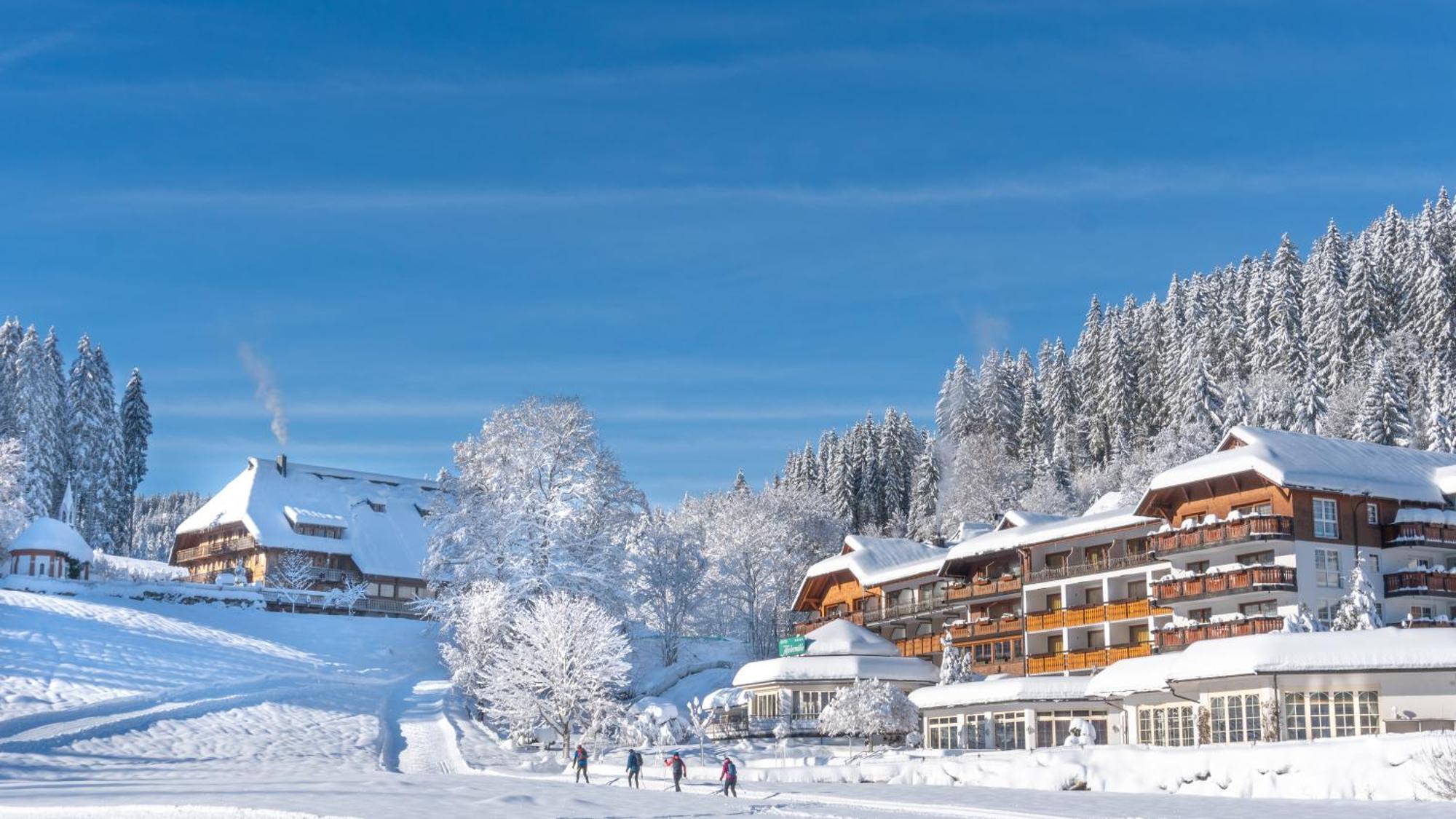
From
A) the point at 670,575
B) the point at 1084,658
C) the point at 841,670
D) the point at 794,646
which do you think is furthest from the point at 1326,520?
the point at 670,575

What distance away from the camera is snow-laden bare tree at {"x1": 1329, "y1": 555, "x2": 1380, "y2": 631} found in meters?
46.6

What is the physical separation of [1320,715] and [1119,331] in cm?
8292

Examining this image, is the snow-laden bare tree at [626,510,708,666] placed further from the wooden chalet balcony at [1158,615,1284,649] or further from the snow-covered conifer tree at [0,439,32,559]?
the snow-covered conifer tree at [0,439,32,559]

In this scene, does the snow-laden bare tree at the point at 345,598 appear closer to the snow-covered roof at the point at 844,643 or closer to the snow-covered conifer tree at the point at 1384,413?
the snow-covered roof at the point at 844,643

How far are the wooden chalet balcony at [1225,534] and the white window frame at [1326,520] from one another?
1.55 metres

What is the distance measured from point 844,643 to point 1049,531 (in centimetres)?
1080

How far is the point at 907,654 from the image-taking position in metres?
70.6

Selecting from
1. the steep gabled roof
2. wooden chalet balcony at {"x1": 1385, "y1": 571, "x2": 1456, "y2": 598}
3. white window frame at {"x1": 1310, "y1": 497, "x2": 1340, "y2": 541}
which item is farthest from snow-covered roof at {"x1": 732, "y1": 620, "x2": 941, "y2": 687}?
wooden chalet balcony at {"x1": 1385, "y1": 571, "x2": 1456, "y2": 598}

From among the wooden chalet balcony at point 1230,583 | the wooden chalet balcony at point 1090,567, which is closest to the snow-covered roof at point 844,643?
the wooden chalet balcony at point 1090,567

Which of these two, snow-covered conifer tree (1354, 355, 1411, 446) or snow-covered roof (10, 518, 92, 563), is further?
snow-covered roof (10, 518, 92, 563)

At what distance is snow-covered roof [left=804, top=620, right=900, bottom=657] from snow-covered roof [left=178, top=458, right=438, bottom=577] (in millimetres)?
37401

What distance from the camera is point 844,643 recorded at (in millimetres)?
66188

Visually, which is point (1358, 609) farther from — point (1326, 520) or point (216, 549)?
point (216, 549)

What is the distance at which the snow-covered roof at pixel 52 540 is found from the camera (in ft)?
274
